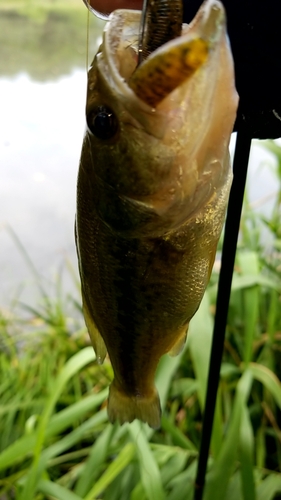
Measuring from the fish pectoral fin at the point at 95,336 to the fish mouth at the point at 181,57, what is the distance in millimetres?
238

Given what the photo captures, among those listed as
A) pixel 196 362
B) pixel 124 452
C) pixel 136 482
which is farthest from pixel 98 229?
pixel 136 482

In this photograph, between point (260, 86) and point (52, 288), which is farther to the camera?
point (52, 288)

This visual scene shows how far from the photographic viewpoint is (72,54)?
2828 millimetres

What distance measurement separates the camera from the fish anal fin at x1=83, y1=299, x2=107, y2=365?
0.48 metres

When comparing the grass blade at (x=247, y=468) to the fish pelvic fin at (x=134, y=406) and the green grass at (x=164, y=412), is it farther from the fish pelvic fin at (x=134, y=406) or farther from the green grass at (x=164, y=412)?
the fish pelvic fin at (x=134, y=406)

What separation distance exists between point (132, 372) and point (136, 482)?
1.83 feet

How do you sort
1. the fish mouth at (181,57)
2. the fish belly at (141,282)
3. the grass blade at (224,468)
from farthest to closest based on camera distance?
the grass blade at (224,468) → the fish belly at (141,282) → the fish mouth at (181,57)

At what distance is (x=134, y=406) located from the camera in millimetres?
512

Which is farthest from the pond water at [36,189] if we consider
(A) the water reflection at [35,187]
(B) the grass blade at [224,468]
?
(B) the grass blade at [224,468]

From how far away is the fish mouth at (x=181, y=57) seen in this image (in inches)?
11.1

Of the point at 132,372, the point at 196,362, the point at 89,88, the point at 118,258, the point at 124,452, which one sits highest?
the point at 89,88

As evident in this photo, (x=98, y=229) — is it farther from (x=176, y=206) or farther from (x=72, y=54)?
(x=72, y=54)

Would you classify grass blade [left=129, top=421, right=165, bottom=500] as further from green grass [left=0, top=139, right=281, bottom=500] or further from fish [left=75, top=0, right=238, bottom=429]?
fish [left=75, top=0, right=238, bottom=429]

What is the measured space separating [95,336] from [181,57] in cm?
30
